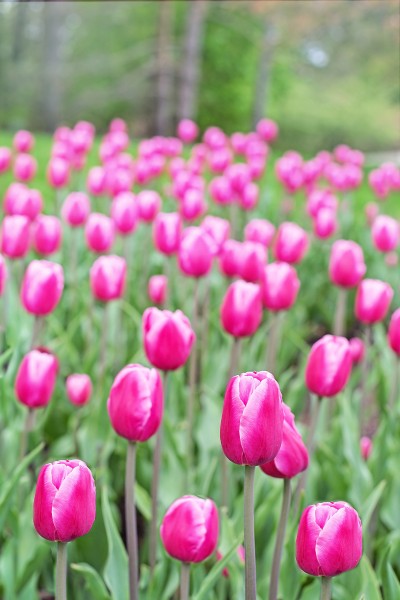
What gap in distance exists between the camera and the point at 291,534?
1.78 metres

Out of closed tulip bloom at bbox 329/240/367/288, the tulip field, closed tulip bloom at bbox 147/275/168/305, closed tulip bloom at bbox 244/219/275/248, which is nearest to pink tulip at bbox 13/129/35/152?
the tulip field

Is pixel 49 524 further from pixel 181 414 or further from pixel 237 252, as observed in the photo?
pixel 181 414

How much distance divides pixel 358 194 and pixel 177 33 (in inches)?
578

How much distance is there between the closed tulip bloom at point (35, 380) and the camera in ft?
5.79

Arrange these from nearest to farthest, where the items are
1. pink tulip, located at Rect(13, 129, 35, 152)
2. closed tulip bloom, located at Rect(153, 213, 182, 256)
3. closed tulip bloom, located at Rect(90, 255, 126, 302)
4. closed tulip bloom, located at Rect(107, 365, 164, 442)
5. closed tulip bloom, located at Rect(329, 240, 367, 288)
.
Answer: closed tulip bloom, located at Rect(107, 365, 164, 442)
closed tulip bloom, located at Rect(90, 255, 126, 302)
closed tulip bloom, located at Rect(329, 240, 367, 288)
closed tulip bloom, located at Rect(153, 213, 182, 256)
pink tulip, located at Rect(13, 129, 35, 152)

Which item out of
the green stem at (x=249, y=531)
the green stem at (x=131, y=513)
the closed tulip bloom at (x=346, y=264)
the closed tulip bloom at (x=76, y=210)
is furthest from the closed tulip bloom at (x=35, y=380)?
the closed tulip bloom at (x=76, y=210)

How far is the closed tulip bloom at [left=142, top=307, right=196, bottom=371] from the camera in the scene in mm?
1579

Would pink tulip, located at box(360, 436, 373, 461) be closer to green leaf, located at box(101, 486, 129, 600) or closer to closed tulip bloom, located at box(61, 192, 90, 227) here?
green leaf, located at box(101, 486, 129, 600)

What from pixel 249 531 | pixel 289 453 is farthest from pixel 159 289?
pixel 249 531

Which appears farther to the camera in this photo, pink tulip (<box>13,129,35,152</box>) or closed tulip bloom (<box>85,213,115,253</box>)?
pink tulip (<box>13,129,35,152</box>)

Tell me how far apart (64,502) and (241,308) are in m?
0.85

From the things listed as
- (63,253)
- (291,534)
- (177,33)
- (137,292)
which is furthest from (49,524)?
(177,33)

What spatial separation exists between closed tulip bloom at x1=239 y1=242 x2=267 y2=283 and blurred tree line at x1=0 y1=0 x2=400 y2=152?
42.7 ft

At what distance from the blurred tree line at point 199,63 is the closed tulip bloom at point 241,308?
13.5 meters
